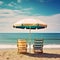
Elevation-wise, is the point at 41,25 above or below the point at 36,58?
above

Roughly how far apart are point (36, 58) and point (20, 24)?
1.43m

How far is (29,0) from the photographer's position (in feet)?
81.1

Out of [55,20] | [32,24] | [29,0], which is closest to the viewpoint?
[32,24]

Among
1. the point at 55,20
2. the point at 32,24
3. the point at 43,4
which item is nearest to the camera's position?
the point at 32,24

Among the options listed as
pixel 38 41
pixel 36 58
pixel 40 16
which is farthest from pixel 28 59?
pixel 40 16

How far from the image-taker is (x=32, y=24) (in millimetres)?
8508

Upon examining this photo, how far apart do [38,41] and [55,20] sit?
21881 mm

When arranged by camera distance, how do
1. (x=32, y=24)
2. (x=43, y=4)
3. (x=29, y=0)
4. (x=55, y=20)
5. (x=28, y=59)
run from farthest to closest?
(x=55, y=20) < (x=43, y=4) < (x=29, y=0) < (x=32, y=24) < (x=28, y=59)

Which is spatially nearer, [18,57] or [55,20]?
[18,57]

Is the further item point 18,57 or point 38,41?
point 38,41

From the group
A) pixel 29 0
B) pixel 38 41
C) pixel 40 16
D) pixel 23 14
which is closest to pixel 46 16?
pixel 40 16

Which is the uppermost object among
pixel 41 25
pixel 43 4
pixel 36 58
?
pixel 43 4

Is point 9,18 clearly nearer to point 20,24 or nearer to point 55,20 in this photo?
point 55,20

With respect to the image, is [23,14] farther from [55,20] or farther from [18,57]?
[18,57]
